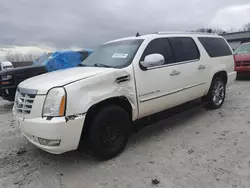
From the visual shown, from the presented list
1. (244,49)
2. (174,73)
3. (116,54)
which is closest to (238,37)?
(244,49)

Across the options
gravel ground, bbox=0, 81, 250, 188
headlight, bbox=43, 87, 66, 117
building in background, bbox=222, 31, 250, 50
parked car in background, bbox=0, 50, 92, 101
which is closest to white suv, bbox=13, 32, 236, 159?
headlight, bbox=43, 87, 66, 117

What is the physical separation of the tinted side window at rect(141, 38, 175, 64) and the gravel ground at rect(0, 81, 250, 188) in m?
1.41

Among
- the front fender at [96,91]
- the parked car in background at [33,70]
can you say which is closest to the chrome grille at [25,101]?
the front fender at [96,91]

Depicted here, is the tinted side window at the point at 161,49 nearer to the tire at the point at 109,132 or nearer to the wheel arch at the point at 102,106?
the wheel arch at the point at 102,106

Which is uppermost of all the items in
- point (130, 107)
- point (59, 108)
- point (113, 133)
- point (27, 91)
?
point (27, 91)

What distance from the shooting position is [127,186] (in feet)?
8.17

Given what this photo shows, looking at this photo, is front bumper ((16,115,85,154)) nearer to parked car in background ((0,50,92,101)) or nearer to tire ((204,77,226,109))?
tire ((204,77,226,109))

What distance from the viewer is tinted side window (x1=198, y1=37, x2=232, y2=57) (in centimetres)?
477

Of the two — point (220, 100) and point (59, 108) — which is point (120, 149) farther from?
point (220, 100)

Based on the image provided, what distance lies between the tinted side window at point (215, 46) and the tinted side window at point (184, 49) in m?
0.40

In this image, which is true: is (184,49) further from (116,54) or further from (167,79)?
(116,54)

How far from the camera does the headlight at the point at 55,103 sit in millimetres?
2547

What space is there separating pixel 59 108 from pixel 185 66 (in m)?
2.60

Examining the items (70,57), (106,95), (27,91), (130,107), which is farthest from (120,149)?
(70,57)
